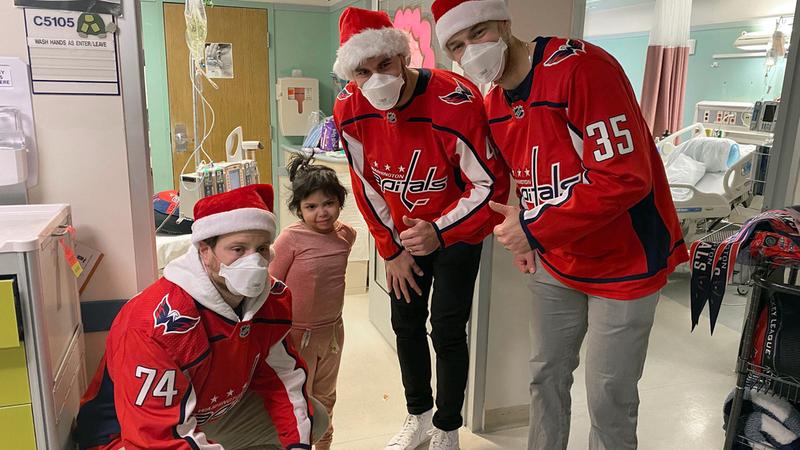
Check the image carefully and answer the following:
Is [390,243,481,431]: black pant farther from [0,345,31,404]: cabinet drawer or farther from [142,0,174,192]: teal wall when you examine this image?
[142,0,174,192]: teal wall

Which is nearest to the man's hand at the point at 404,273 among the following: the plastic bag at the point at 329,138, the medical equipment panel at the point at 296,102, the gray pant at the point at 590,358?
the gray pant at the point at 590,358

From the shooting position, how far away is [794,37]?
75.3 inches

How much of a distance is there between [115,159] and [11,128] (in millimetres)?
249

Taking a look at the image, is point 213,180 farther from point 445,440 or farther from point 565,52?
point 565,52

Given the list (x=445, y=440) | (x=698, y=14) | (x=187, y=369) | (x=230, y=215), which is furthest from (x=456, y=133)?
(x=698, y=14)

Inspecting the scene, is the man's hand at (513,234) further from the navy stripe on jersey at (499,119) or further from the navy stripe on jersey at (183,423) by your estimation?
the navy stripe on jersey at (183,423)

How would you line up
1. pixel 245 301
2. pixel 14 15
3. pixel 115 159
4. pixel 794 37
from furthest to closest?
1. pixel 794 37
2. pixel 115 159
3. pixel 14 15
4. pixel 245 301

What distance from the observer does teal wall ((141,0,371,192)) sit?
461 cm

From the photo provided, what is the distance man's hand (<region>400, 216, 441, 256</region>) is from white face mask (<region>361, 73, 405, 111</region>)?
1.12 ft

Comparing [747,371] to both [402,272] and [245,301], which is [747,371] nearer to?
[402,272]

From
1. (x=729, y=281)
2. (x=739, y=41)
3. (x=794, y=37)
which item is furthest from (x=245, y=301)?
(x=739, y=41)

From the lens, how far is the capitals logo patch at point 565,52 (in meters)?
1.27

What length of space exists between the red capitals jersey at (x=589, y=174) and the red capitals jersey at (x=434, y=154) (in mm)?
133

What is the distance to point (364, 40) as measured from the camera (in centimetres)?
151
